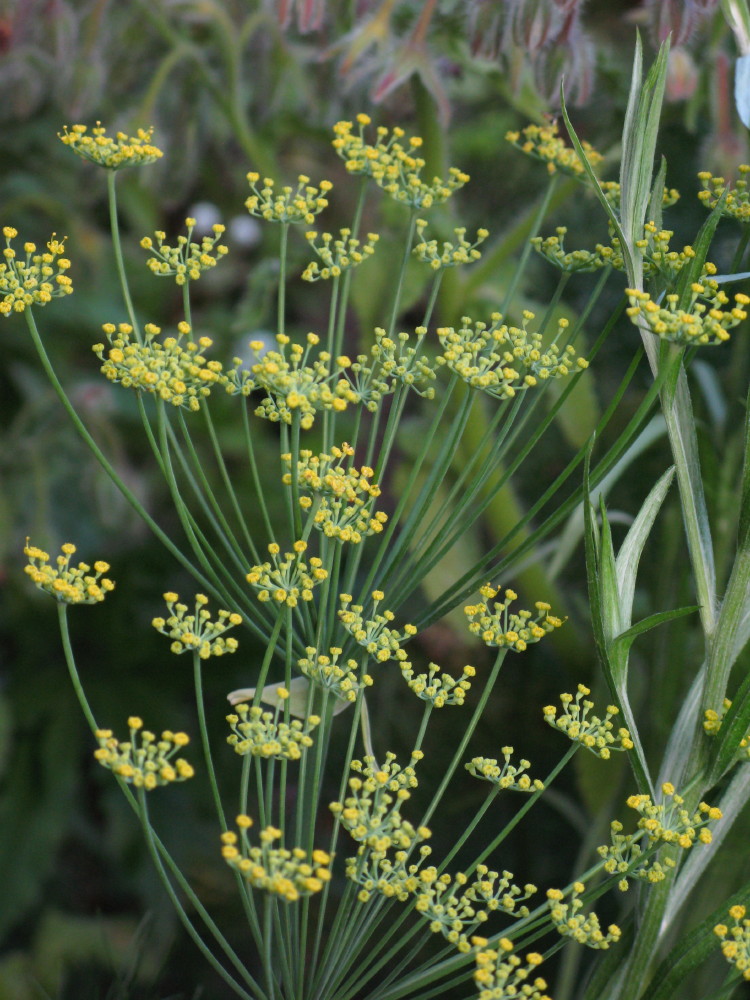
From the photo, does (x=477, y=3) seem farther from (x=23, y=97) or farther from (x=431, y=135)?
(x=23, y=97)

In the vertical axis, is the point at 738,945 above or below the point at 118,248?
below

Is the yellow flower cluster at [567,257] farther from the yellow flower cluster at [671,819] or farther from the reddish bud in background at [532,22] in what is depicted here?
the yellow flower cluster at [671,819]

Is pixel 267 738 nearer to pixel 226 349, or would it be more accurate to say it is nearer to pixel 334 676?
pixel 334 676

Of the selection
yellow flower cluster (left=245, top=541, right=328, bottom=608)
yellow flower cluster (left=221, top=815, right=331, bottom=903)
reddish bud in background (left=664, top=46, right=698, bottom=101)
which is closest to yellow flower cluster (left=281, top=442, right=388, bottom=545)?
yellow flower cluster (left=245, top=541, right=328, bottom=608)

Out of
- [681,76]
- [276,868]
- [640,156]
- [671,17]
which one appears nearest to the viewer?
[276,868]

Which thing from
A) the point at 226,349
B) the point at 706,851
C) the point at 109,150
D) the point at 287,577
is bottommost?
the point at 226,349

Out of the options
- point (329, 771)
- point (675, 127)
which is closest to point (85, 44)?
point (675, 127)

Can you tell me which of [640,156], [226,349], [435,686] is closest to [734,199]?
[640,156]
